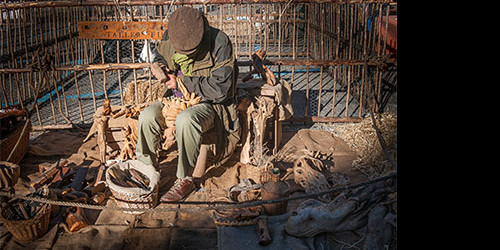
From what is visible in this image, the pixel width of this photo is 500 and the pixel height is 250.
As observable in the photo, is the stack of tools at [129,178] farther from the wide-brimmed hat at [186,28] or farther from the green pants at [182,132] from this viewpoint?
the wide-brimmed hat at [186,28]

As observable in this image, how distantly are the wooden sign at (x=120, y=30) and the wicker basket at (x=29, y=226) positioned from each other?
8.93 feet

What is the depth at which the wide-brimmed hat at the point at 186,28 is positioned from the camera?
4.18 metres

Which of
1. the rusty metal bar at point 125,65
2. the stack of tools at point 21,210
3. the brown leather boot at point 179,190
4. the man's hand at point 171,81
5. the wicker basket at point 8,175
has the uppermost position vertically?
the rusty metal bar at point 125,65

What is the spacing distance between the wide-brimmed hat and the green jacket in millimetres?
244

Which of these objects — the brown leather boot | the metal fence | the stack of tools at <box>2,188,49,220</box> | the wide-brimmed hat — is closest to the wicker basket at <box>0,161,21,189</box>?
the stack of tools at <box>2,188,49,220</box>

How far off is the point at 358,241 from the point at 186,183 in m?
1.85

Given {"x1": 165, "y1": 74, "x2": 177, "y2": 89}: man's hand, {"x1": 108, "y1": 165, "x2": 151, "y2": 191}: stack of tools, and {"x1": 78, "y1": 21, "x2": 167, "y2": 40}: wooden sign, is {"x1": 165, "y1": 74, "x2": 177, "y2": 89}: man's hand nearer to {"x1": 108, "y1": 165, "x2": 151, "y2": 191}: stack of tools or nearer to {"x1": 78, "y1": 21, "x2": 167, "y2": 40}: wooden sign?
{"x1": 108, "y1": 165, "x2": 151, "y2": 191}: stack of tools

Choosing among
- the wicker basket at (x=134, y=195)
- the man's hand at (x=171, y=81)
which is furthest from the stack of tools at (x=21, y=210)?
the man's hand at (x=171, y=81)

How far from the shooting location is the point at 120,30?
560 cm

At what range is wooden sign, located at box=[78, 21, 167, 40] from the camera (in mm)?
5523

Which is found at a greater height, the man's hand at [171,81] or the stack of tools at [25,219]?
the man's hand at [171,81]

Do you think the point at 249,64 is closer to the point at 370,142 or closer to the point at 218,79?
the point at 218,79
